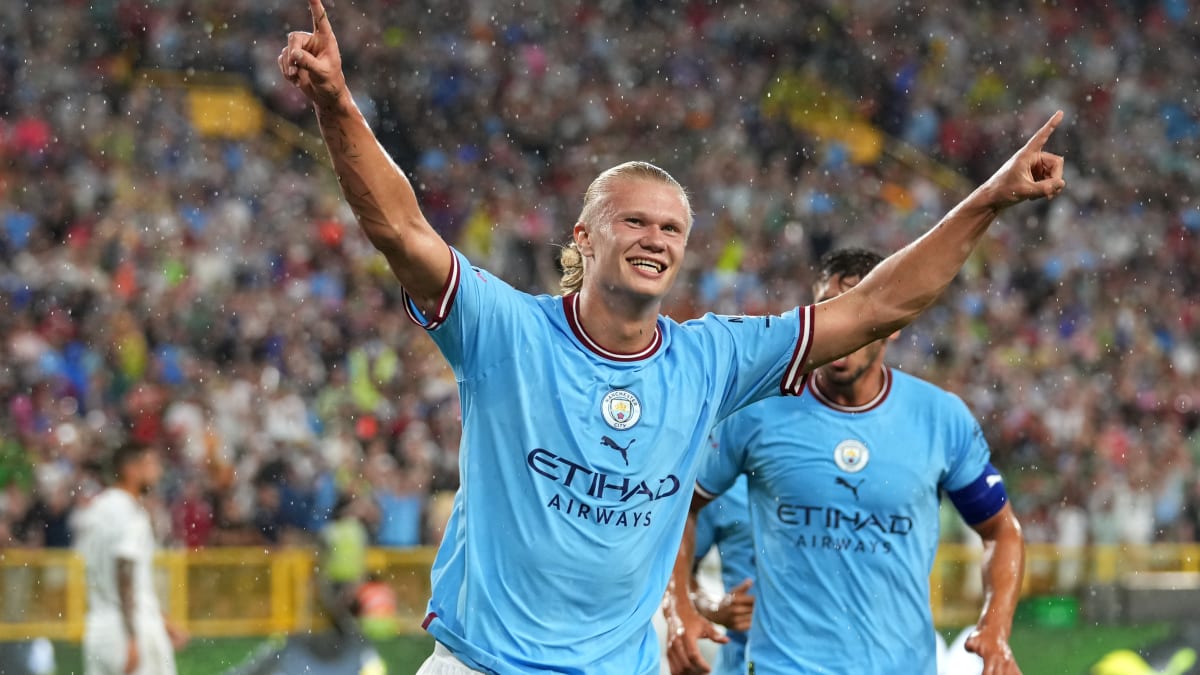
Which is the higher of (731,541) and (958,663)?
(731,541)

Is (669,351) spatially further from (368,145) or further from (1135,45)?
(1135,45)

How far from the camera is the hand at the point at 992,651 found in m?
5.23

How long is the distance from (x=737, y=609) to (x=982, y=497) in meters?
1.01

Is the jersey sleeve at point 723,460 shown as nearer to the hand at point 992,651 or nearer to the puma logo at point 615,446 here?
the hand at point 992,651

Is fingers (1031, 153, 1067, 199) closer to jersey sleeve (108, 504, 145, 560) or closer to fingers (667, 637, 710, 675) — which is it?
fingers (667, 637, 710, 675)

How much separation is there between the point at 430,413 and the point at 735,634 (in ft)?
29.7

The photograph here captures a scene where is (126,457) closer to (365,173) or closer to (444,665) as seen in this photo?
(444,665)

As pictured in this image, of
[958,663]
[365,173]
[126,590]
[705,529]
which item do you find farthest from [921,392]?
[126,590]

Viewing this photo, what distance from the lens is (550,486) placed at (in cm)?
386

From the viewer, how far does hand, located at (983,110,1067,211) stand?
399cm

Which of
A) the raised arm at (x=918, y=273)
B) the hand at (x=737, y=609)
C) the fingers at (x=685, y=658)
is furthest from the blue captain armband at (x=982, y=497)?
the raised arm at (x=918, y=273)

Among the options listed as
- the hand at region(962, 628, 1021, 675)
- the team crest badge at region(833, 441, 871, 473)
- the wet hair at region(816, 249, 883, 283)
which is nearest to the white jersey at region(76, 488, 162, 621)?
the wet hair at region(816, 249, 883, 283)

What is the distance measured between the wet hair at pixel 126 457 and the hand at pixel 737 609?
5019mm

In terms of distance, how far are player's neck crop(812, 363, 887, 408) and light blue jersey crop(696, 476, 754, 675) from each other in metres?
0.85
